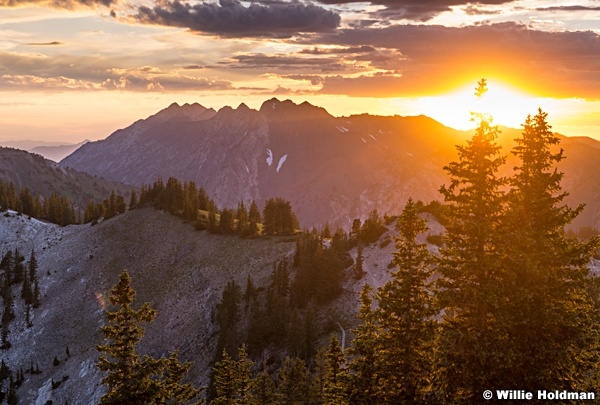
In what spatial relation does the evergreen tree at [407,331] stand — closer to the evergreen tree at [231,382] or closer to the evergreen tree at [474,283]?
the evergreen tree at [474,283]

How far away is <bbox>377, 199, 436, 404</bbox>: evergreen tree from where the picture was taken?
25.5 m

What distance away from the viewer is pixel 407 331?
26.0 meters

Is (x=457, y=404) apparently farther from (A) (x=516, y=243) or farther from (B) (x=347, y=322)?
(B) (x=347, y=322)

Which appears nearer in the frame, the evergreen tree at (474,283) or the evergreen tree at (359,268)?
the evergreen tree at (474,283)

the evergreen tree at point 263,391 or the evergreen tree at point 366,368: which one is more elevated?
the evergreen tree at point 366,368

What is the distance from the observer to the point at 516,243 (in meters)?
22.9

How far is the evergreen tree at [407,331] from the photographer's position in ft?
83.7

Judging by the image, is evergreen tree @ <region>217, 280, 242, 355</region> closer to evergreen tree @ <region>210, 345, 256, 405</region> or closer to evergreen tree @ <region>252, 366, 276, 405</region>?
evergreen tree @ <region>252, 366, 276, 405</region>

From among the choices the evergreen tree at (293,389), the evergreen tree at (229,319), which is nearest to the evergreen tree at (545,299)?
the evergreen tree at (293,389)

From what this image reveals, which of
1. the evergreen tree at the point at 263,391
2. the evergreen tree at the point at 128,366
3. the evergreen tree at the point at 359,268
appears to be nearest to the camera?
the evergreen tree at the point at 128,366

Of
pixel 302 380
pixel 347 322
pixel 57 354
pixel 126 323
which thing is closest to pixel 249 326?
pixel 347 322

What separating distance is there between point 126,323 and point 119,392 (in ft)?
9.92

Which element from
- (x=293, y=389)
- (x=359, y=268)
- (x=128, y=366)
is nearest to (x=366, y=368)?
(x=128, y=366)

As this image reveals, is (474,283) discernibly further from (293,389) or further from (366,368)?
(293,389)
